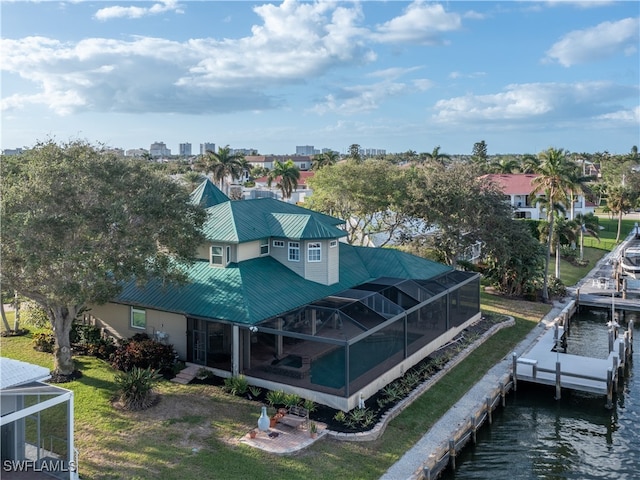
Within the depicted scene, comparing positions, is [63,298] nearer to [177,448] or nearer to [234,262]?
[177,448]

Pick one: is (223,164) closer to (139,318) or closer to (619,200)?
(139,318)

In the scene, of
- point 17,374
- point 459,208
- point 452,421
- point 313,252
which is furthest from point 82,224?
point 459,208

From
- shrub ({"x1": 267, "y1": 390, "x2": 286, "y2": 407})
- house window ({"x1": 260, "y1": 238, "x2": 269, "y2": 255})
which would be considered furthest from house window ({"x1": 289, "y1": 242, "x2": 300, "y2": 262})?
shrub ({"x1": 267, "y1": 390, "x2": 286, "y2": 407})

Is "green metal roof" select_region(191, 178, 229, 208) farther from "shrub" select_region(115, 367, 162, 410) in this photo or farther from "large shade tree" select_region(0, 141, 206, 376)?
"shrub" select_region(115, 367, 162, 410)

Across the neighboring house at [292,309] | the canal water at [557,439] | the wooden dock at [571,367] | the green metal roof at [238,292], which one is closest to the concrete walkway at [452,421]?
the wooden dock at [571,367]

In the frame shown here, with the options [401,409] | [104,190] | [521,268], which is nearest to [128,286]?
[104,190]

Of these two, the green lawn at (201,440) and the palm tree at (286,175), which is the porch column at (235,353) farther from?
the palm tree at (286,175)
